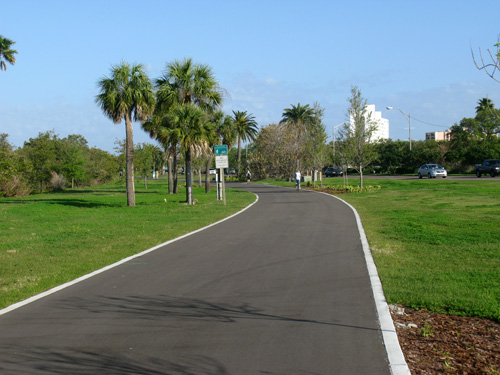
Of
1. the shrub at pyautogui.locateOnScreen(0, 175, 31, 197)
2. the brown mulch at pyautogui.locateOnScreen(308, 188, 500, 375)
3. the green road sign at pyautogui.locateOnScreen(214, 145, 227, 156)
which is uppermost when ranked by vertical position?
the green road sign at pyautogui.locateOnScreen(214, 145, 227, 156)

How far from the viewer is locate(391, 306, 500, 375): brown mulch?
4480 millimetres

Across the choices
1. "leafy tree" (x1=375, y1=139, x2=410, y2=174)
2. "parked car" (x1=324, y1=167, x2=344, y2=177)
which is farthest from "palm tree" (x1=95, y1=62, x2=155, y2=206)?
"parked car" (x1=324, y1=167, x2=344, y2=177)

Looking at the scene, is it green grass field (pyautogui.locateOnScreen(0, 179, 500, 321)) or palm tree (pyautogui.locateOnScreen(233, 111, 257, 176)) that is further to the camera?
palm tree (pyautogui.locateOnScreen(233, 111, 257, 176))

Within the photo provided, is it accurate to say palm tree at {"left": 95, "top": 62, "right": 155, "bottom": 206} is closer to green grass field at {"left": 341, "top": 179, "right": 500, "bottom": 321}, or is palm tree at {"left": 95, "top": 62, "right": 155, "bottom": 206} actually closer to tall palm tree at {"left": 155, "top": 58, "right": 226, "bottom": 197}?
tall palm tree at {"left": 155, "top": 58, "right": 226, "bottom": 197}

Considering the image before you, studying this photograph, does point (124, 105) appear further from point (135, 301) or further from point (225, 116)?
point (135, 301)

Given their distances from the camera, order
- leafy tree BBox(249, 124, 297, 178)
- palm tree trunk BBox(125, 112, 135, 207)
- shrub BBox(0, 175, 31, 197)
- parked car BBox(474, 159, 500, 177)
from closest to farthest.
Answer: palm tree trunk BBox(125, 112, 135, 207) → shrub BBox(0, 175, 31, 197) → parked car BBox(474, 159, 500, 177) → leafy tree BBox(249, 124, 297, 178)

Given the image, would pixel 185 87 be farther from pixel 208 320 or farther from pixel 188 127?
pixel 208 320

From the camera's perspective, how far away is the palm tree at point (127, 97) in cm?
2791

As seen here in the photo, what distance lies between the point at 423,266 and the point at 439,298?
233 centimetres

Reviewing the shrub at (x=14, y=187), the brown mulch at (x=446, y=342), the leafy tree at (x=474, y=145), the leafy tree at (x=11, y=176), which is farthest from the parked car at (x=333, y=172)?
the brown mulch at (x=446, y=342)

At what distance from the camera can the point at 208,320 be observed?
5855 mm

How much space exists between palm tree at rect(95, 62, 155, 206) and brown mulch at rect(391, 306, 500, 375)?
2412cm

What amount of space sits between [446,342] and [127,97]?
2511cm

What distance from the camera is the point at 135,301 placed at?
22.4ft
